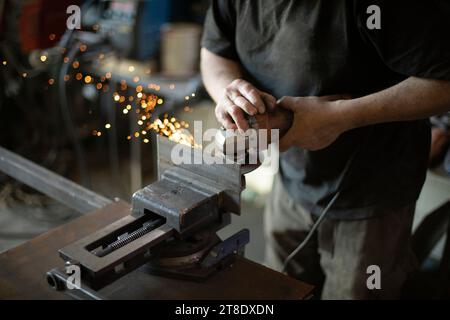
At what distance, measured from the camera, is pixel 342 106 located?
3.82ft

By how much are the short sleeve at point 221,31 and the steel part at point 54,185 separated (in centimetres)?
45

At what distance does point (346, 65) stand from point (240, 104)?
0.84 ft

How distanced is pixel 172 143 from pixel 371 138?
1.63ft

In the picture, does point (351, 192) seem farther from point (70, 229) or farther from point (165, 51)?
point (165, 51)

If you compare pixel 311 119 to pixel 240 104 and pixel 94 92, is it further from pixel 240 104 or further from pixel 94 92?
pixel 94 92

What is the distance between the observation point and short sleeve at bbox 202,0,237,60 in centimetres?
140

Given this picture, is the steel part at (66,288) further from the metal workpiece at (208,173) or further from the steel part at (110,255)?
the metal workpiece at (208,173)

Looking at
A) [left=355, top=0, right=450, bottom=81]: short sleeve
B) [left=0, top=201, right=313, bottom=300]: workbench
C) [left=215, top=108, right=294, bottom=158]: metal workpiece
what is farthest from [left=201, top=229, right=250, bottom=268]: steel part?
[left=355, top=0, right=450, bottom=81]: short sleeve

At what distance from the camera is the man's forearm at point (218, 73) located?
1.37 m

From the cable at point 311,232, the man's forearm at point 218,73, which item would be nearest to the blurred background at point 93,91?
the man's forearm at point 218,73

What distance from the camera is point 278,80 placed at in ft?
4.30

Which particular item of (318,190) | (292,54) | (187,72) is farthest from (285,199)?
(187,72)

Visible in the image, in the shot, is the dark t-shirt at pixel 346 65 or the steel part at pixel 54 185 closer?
the dark t-shirt at pixel 346 65

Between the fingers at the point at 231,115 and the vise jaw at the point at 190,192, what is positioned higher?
the fingers at the point at 231,115
